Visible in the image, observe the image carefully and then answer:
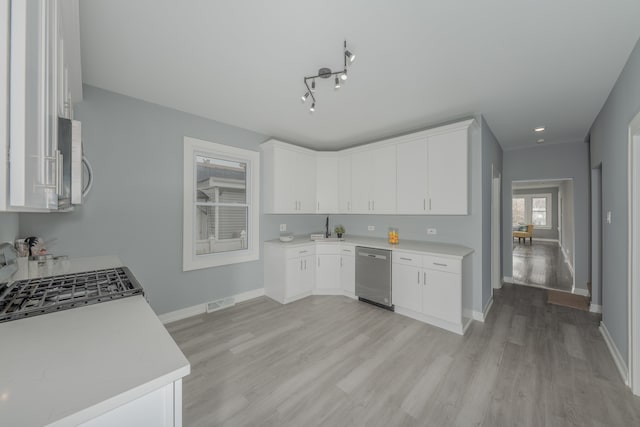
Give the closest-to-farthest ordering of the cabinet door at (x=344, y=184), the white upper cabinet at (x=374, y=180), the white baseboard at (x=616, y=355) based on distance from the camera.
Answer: the white baseboard at (x=616, y=355), the white upper cabinet at (x=374, y=180), the cabinet door at (x=344, y=184)

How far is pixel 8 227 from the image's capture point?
5.54ft

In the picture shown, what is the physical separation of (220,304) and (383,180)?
9.75ft

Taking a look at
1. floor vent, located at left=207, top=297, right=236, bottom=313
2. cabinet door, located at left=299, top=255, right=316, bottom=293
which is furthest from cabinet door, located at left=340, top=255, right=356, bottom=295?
floor vent, located at left=207, top=297, right=236, bottom=313

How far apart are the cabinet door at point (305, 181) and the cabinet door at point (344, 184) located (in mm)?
470

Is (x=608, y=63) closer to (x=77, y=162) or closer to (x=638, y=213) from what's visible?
(x=638, y=213)

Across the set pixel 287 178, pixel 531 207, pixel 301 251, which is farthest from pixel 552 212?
pixel 287 178

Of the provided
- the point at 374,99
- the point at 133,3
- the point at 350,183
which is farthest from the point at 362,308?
the point at 133,3

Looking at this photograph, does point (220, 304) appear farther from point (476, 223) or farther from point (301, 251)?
point (476, 223)

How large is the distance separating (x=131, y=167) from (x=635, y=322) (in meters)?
4.77

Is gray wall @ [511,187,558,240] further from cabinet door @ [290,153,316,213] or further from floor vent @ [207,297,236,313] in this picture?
floor vent @ [207,297,236,313]

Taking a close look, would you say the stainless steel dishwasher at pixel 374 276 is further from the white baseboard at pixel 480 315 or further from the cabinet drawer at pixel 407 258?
the white baseboard at pixel 480 315

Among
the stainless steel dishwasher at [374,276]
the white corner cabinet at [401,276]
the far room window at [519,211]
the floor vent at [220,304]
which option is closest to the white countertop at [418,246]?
the white corner cabinet at [401,276]

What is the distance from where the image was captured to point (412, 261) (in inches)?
122

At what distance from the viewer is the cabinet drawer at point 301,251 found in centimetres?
360
